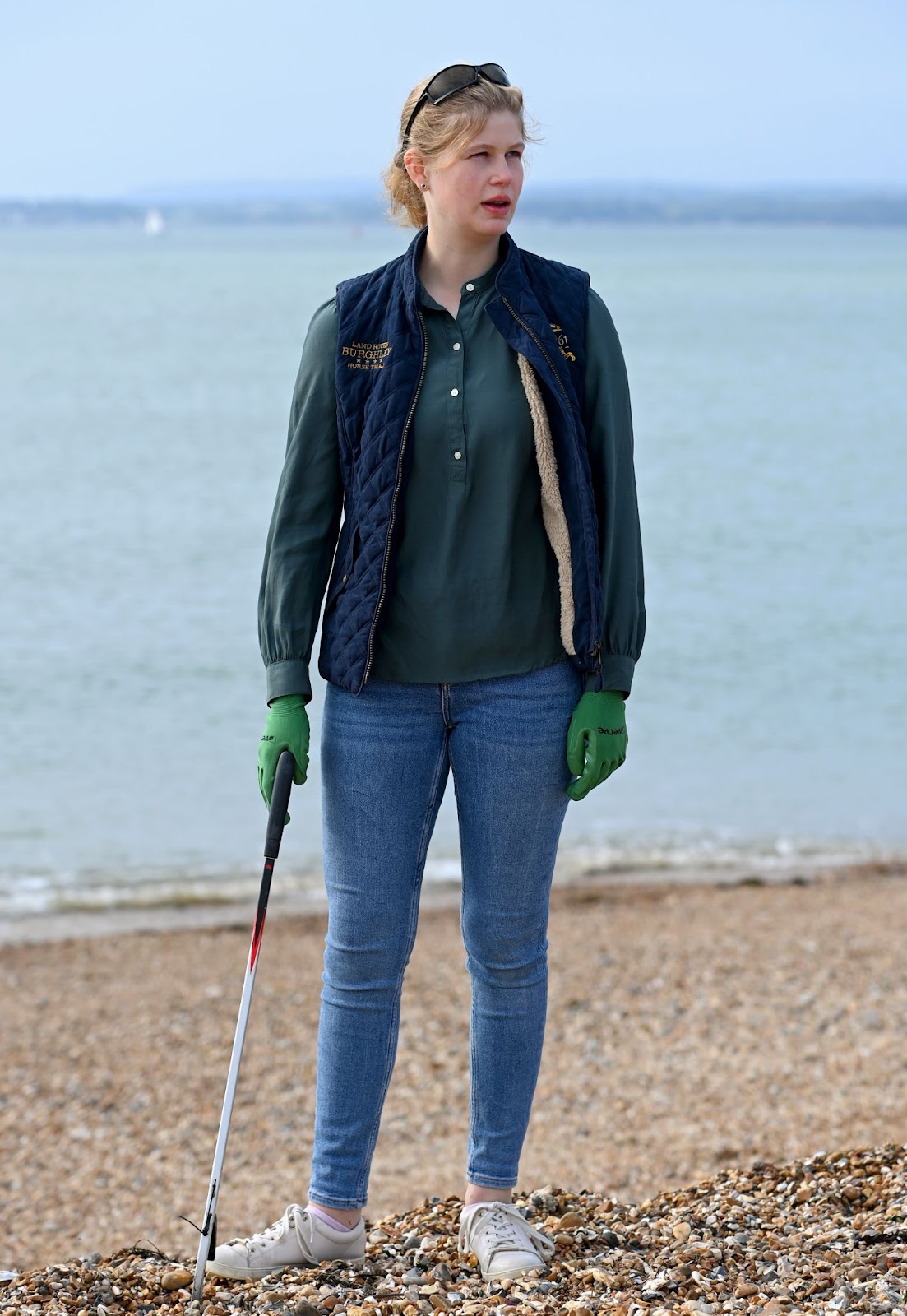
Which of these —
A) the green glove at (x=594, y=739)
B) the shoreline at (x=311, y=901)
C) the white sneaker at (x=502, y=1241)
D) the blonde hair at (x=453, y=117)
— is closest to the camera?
the blonde hair at (x=453, y=117)

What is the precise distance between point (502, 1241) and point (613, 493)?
1.43m

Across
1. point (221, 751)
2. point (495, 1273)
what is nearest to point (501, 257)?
point (495, 1273)

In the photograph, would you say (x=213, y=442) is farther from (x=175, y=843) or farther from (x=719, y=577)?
(x=175, y=843)

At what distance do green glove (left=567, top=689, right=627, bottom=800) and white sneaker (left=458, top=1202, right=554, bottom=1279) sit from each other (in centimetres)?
86

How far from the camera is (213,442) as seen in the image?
2761 cm

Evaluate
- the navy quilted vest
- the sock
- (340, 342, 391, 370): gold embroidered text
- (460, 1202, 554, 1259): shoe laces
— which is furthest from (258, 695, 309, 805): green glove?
(460, 1202, 554, 1259): shoe laces

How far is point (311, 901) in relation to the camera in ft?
26.1

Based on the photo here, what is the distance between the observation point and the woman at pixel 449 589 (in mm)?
2664

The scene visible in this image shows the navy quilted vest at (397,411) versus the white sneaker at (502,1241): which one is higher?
the navy quilted vest at (397,411)

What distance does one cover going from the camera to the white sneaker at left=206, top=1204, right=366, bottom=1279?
2.88 metres

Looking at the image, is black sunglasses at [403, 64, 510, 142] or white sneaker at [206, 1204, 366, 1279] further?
white sneaker at [206, 1204, 366, 1279]

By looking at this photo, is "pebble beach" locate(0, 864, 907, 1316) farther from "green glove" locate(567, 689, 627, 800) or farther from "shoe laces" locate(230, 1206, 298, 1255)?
"green glove" locate(567, 689, 627, 800)

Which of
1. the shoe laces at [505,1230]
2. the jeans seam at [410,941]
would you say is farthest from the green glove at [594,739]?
the shoe laces at [505,1230]

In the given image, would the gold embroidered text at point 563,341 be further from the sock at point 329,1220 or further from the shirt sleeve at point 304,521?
the sock at point 329,1220
